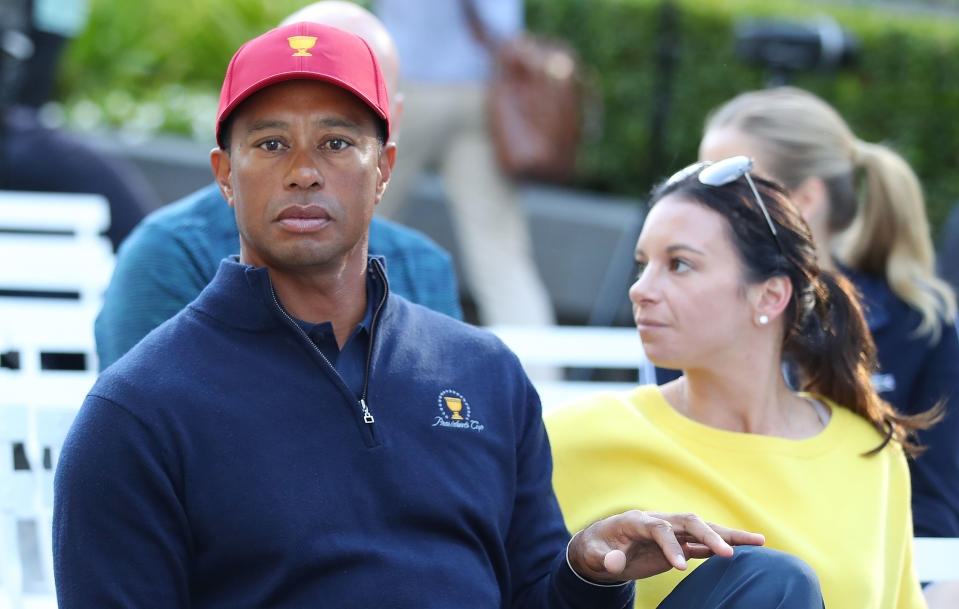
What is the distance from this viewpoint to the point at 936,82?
7.35 meters

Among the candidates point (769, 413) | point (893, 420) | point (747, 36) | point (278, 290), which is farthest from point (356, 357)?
point (747, 36)

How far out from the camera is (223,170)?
7.23 ft

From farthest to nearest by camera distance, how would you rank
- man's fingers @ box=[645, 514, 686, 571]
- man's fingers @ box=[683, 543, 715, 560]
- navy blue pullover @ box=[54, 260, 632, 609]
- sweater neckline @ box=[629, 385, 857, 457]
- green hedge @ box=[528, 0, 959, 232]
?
green hedge @ box=[528, 0, 959, 232] < sweater neckline @ box=[629, 385, 857, 457] < man's fingers @ box=[683, 543, 715, 560] < man's fingers @ box=[645, 514, 686, 571] < navy blue pullover @ box=[54, 260, 632, 609]

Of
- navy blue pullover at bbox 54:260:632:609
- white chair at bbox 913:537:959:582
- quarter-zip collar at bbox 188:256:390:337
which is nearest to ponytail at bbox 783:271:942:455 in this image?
white chair at bbox 913:537:959:582

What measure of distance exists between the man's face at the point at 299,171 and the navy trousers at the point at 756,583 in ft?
2.74

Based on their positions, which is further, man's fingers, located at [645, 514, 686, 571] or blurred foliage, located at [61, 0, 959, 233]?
blurred foliage, located at [61, 0, 959, 233]

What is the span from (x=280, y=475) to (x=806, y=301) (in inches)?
54.6

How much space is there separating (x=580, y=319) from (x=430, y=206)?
106 centimetres

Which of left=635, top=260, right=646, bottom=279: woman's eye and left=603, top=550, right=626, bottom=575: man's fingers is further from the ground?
left=635, top=260, right=646, bottom=279: woman's eye

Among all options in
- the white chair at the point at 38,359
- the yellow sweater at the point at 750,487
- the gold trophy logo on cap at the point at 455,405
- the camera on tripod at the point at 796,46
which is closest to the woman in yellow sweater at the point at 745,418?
the yellow sweater at the point at 750,487

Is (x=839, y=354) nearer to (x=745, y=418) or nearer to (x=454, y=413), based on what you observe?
(x=745, y=418)

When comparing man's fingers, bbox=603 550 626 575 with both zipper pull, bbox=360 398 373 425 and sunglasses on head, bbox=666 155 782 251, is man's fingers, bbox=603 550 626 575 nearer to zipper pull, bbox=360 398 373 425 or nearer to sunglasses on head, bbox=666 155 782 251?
zipper pull, bbox=360 398 373 425

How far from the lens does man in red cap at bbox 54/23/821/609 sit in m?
1.90

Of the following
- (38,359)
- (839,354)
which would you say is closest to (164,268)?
(38,359)
